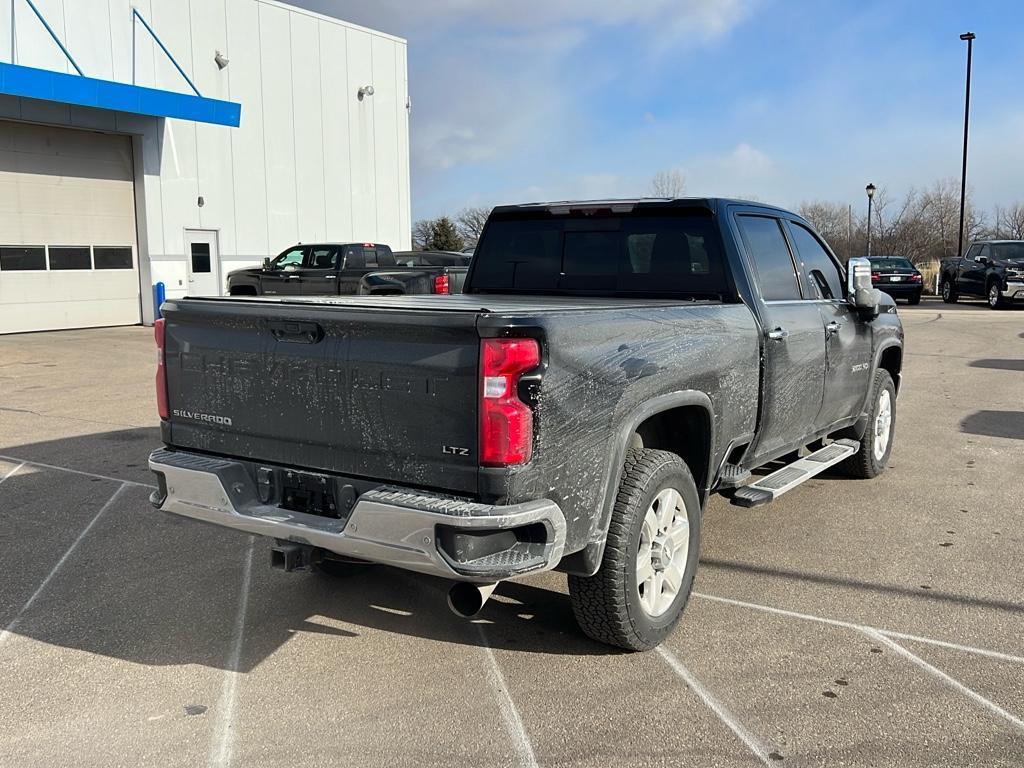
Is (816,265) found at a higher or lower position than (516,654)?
higher

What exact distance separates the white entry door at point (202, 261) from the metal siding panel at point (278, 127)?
1800mm

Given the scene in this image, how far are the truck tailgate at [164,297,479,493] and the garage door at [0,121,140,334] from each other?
58.0 feet

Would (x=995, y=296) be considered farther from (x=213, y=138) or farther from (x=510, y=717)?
(x=510, y=717)

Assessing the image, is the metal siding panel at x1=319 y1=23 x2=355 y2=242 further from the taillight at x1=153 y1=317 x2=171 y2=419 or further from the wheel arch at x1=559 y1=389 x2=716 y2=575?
the wheel arch at x1=559 y1=389 x2=716 y2=575

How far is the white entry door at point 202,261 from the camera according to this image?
2222 centimetres

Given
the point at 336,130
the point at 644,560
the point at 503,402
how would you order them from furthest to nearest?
1. the point at 336,130
2. the point at 644,560
3. the point at 503,402

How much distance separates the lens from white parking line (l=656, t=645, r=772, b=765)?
317 centimetres

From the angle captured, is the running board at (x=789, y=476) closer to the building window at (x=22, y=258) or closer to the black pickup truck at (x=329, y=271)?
the black pickup truck at (x=329, y=271)

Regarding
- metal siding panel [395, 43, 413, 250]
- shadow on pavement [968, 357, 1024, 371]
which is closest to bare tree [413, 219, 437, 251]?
metal siding panel [395, 43, 413, 250]

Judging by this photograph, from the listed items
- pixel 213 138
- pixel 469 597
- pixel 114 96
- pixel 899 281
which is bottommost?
pixel 469 597

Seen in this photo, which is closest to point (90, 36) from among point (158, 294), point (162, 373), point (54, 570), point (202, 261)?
point (202, 261)

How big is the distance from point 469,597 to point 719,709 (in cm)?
104

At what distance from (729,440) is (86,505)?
438 centimetres

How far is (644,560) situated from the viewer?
152 inches
